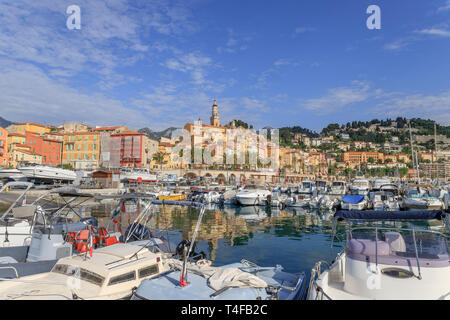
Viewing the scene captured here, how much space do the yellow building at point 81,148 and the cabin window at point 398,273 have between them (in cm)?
8691

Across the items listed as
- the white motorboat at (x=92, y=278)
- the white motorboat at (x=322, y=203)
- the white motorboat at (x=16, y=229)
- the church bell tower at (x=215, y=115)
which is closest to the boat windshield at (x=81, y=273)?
the white motorboat at (x=92, y=278)

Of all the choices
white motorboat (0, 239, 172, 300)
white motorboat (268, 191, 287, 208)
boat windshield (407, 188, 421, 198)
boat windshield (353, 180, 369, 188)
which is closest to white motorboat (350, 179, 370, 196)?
boat windshield (353, 180, 369, 188)

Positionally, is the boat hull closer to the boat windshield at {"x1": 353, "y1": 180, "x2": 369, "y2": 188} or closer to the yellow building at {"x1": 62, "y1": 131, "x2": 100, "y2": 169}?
the yellow building at {"x1": 62, "y1": 131, "x2": 100, "y2": 169}

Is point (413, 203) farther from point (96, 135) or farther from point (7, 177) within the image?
point (96, 135)

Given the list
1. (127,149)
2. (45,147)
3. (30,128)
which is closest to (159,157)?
(127,149)

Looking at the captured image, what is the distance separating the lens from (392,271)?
20.7ft

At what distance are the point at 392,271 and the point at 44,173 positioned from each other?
53.0m

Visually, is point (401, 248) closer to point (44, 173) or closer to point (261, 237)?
point (261, 237)

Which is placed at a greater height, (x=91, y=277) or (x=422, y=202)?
(x=91, y=277)
